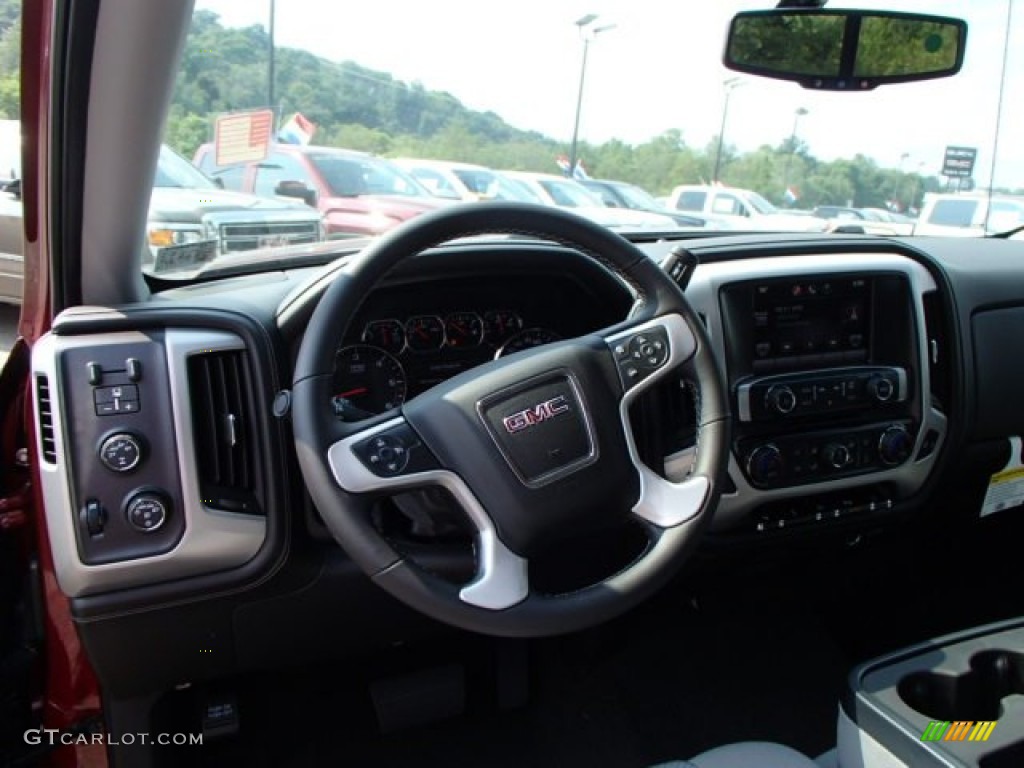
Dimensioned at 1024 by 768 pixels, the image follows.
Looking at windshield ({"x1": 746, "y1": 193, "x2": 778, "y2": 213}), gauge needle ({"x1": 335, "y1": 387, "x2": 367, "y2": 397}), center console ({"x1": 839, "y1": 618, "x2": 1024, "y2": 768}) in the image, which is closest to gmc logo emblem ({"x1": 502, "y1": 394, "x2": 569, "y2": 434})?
gauge needle ({"x1": 335, "y1": 387, "x2": 367, "y2": 397})

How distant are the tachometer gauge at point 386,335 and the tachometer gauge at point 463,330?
0.39 feet

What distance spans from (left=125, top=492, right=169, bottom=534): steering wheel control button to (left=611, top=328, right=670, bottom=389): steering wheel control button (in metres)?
0.90

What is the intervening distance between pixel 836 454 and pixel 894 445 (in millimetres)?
194

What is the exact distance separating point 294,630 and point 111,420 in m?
0.67

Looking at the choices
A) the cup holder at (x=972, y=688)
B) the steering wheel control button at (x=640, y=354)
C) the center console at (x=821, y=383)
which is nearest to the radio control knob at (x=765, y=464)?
the center console at (x=821, y=383)

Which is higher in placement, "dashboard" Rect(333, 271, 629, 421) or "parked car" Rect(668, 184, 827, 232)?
"parked car" Rect(668, 184, 827, 232)

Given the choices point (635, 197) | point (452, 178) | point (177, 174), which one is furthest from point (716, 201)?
point (177, 174)

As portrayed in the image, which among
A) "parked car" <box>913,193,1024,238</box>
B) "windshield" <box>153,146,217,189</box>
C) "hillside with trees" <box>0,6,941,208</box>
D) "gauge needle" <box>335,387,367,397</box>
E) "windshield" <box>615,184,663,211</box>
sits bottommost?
"gauge needle" <box>335,387,367,397</box>

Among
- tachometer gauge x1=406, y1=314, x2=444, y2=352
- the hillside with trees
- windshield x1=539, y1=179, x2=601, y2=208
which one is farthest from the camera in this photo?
windshield x1=539, y1=179, x2=601, y2=208

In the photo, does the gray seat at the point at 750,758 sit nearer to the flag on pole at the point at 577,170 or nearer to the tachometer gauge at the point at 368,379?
the tachometer gauge at the point at 368,379

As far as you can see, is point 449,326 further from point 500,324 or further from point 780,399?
point 780,399

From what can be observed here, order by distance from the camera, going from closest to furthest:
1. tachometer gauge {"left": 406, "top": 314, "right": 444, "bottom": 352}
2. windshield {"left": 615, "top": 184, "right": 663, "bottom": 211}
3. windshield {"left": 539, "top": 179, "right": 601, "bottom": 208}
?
tachometer gauge {"left": 406, "top": 314, "right": 444, "bottom": 352}
windshield {"left": 539, "top": 179, "right": 601, "bottom": 208}
windshield {"left": 615, "top": 184, "right": 663, "bottom": 211}

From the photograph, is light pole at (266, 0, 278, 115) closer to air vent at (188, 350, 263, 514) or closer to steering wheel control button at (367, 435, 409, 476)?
air vent at (188, 350, 263, 514)

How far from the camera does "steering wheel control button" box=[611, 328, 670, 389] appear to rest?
1613 mm
